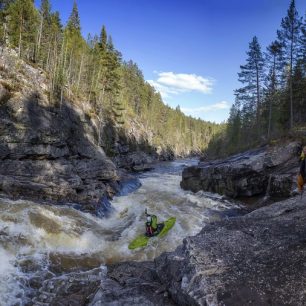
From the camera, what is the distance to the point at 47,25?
182 feet

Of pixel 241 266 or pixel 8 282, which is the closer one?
pixel 241 266

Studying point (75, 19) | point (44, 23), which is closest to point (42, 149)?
point (44, 23)

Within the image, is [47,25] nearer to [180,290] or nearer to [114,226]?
[114,226]

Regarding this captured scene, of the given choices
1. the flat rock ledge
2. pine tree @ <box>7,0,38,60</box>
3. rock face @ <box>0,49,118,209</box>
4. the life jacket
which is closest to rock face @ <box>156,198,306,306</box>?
the flat rock ledge

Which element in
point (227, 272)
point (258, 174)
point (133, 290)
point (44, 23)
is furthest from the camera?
point (44, 23)

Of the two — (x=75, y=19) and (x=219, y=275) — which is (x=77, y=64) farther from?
(x=219, y=275)

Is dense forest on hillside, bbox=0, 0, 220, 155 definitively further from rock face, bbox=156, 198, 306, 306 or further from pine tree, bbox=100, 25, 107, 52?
rock face, bbox=156, 198, 306, 306

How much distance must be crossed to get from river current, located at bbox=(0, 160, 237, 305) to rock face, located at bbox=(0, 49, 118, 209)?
2488mm

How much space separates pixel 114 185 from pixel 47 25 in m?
39.4

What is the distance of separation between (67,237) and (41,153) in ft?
40.2

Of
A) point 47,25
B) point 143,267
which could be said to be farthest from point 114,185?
point 47,25

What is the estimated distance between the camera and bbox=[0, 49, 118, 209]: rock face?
23.2 meters

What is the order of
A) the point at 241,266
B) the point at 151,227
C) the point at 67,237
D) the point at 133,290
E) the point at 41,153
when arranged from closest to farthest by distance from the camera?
the point at 241,266 → the point at 133,290 → the point at 67,237 → the point at 151,227 → the point at 41,153

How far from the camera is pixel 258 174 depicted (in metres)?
25.1
